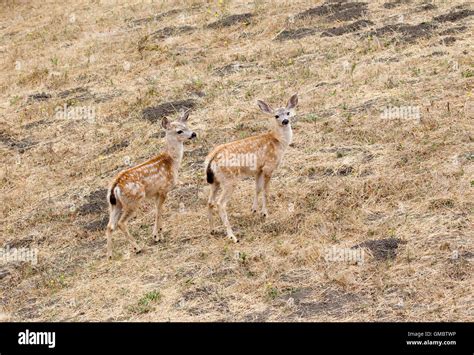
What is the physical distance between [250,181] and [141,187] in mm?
3140

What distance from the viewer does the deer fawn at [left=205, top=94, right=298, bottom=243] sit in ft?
42.2

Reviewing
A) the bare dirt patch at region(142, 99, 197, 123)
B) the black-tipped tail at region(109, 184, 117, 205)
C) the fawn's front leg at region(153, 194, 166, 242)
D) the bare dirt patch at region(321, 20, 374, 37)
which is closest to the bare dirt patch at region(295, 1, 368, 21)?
the bare dirt patch at region(321, 20, 374, 37)

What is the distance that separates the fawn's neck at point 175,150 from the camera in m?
13.6

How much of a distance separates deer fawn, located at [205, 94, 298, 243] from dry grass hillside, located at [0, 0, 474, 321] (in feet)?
1.57

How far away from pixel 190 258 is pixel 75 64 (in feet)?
42.2

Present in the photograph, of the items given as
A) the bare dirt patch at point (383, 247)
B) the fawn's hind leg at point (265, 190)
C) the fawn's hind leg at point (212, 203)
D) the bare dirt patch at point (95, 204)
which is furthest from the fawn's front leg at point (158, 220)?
the bare dirt patch at point (383, 247)

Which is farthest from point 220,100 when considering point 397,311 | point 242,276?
point 397,311

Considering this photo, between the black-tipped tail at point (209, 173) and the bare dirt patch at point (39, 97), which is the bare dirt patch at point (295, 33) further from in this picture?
the black-tipped tail at point (209, 173)

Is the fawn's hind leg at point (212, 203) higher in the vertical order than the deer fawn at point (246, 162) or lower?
lower

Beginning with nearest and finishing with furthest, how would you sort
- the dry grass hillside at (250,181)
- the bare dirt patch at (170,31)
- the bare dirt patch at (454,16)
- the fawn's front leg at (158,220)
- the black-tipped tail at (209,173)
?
the dry grass hillside at (250,181), the black-tipped tail at (209,173), the fawn's front leg at (158,220), the bare dirt patch at (454,16), the bare dirt patch at (170,31)

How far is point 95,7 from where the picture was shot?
29047mm

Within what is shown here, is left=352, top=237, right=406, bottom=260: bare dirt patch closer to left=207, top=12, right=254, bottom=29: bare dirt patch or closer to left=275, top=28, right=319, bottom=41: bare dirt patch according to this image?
left=275, top=28, right=319, bottom=41: bare dirt patch

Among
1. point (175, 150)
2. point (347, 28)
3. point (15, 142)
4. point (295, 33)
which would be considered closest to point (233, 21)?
point (295, 33)
